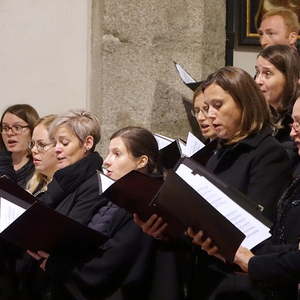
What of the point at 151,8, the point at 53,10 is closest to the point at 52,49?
the point at 53,10

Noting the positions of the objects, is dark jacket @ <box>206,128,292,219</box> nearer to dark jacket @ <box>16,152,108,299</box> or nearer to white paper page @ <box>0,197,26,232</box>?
dark jacket @ <box>16,152,108,299</box>

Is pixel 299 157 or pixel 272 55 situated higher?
pixel 272 55

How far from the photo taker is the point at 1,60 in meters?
6.21

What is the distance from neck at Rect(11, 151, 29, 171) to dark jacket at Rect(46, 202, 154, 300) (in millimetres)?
1725

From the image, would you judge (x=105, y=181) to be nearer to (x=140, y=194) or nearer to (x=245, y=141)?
(x=140, y=194)

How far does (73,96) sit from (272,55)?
6.54 ft

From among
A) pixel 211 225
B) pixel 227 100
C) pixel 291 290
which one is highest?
pixel 227 100

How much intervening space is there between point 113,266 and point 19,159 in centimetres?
197

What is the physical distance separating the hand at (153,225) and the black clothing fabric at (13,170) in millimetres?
1773

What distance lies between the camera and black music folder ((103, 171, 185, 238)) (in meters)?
3.43

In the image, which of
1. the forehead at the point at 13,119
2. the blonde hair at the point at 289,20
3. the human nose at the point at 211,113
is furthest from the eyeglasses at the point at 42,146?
the blonde hair at the point at 289,20

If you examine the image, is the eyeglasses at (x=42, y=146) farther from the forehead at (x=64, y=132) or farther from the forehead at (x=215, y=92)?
the forehead at (x=215, y=92)

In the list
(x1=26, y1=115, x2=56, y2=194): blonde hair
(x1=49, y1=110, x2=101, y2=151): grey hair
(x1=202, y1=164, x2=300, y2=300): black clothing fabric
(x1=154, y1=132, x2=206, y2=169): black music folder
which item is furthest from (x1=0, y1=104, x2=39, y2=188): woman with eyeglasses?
(x1=202, y1=164, x2=300, y2=300): black clothing fabric

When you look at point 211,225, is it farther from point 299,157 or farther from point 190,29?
point 190,29
